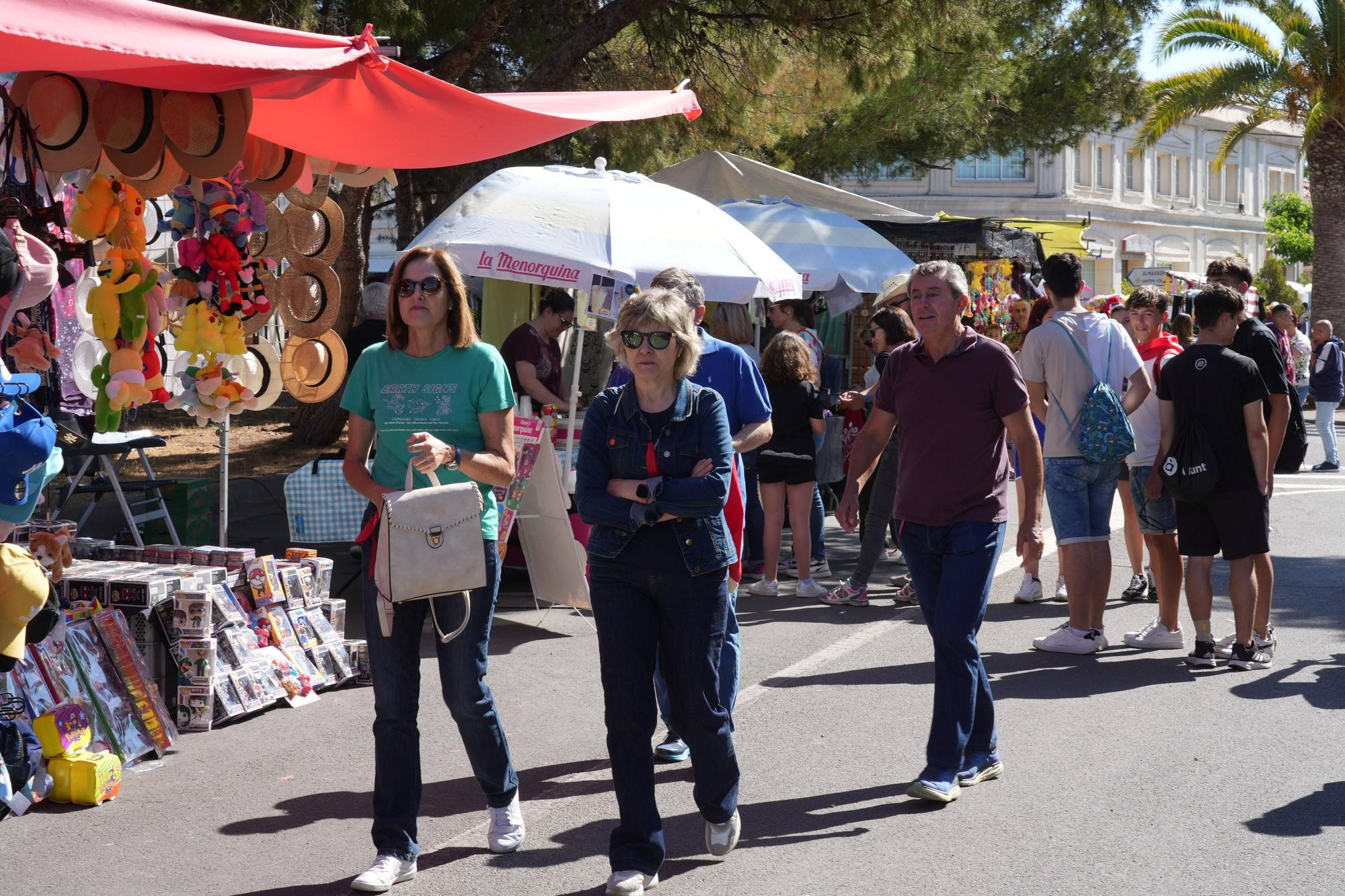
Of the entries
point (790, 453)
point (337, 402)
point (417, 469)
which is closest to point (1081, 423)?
point (790, 453)

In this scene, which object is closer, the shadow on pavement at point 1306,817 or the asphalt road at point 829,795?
the asphalt road at point 829,795

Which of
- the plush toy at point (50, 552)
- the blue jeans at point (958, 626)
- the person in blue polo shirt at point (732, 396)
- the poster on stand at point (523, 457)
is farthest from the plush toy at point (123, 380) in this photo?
the blue jeans at point (958, 626)

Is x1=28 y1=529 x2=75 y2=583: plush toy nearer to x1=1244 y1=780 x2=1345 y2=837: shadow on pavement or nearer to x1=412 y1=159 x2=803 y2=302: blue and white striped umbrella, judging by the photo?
x1=412 y1=159 x2=803 y2=302: blue and white striped umbrella

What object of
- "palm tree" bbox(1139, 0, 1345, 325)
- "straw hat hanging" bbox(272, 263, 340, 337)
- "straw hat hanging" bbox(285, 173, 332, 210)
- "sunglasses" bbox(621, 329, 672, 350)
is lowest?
"sunglasses" bbox(621, 329, 672, 350)

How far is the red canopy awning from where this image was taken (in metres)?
3.90

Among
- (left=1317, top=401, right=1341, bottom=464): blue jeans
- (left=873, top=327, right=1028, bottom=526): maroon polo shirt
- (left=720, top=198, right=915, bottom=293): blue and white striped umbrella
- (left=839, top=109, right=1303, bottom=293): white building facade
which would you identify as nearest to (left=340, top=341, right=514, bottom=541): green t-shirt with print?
(left=873, top=327, right=1028, bottom=526): maroon polo shirt

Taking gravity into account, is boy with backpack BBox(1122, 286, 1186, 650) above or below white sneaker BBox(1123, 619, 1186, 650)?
above

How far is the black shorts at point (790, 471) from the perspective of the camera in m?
8.68

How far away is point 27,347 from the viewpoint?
4.74 meters

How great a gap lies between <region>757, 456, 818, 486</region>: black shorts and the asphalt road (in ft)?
5.47

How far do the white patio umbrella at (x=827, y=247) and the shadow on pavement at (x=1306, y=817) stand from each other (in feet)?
23.9

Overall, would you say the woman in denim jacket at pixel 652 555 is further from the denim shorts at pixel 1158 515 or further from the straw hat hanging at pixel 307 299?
the denim shorts at pixel 1158 515

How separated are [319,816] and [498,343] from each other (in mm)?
7766

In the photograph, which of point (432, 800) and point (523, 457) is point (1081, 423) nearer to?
point (523, 457)
